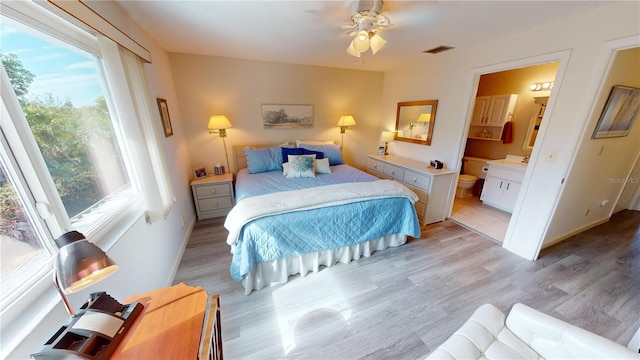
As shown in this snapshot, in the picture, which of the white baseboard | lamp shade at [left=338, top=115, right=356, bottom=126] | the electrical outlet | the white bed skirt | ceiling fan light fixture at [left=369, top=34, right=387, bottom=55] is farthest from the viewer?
lamp shade at [left=338, top=115, right=356, bottom=126]

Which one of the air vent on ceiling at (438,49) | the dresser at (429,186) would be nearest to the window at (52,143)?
the dresser at (429,186)

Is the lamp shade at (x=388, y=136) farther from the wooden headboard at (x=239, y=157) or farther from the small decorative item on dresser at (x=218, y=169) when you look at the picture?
the small decorative item on dresser at (x=218, y=169)

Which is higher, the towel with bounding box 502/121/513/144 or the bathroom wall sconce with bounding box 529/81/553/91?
the bathroom wall sconce with bounding box 529/81/553/91

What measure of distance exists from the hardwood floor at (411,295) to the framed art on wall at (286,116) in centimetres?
193

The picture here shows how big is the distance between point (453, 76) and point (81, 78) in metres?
3.62

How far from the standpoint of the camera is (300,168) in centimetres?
278

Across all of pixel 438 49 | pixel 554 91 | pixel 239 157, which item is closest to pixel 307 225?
pixel 239 157

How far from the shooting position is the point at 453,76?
269cm

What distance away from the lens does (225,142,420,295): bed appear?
1.69 metres

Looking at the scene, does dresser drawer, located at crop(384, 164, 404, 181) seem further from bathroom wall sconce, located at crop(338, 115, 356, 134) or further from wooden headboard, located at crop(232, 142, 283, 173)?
wooden headboard, located at crop(232, 142, 283, 173)

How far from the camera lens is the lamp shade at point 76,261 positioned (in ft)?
1.93

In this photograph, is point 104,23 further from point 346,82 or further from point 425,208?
point 425,208

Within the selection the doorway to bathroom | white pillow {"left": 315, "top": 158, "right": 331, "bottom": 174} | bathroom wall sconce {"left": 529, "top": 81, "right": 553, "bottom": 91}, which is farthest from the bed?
bathroom wall sconce {"left": 529, "top": 81, "right": 553, "bottom": 91}

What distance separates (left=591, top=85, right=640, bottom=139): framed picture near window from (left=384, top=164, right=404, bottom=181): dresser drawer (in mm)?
1824
